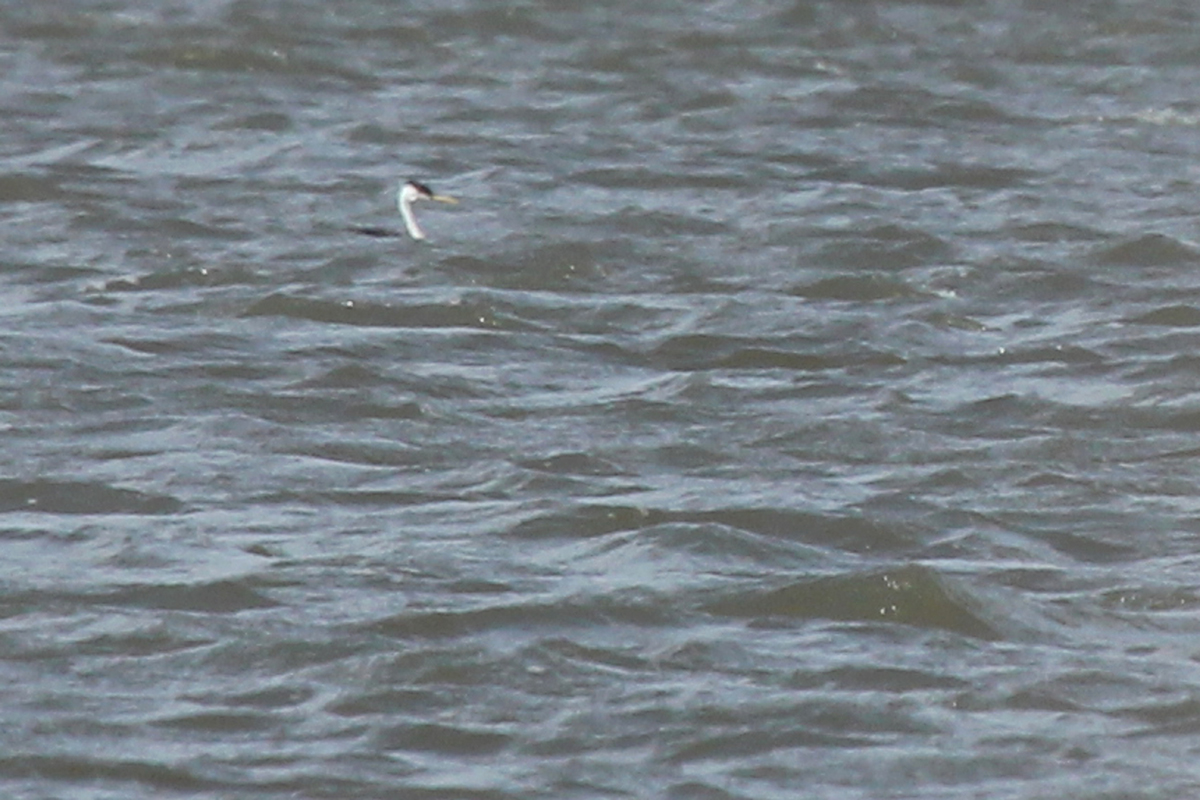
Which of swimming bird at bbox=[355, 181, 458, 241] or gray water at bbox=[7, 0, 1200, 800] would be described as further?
swimming bird at bbox=[355, 181, 458, 241]

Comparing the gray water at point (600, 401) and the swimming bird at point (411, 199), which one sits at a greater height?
the swimming bird at point (411, 199)

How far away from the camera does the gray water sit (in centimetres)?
599

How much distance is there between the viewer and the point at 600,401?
8.09m

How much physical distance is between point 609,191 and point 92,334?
2.37 m

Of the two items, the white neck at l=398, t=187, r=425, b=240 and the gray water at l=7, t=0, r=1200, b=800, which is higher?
the white neck at l=398, t=187, r=425, b=240

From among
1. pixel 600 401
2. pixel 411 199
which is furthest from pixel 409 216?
pixel 600 401

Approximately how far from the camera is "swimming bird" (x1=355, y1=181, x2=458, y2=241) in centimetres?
950

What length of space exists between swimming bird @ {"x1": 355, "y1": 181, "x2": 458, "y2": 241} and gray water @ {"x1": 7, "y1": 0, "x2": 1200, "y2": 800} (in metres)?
0.07

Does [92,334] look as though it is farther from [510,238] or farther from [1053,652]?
[1053,652]

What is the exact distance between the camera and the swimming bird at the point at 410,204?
9500 mm

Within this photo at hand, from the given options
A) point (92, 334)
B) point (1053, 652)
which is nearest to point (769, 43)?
point (92, 334)

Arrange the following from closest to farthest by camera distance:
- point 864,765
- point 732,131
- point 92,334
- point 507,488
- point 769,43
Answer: point 864,765 → point 507,488 → point 92,334 → point 732,131 → point 769,43

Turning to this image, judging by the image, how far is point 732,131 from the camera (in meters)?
11.1

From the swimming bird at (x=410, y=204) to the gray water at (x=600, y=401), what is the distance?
0.07 m
